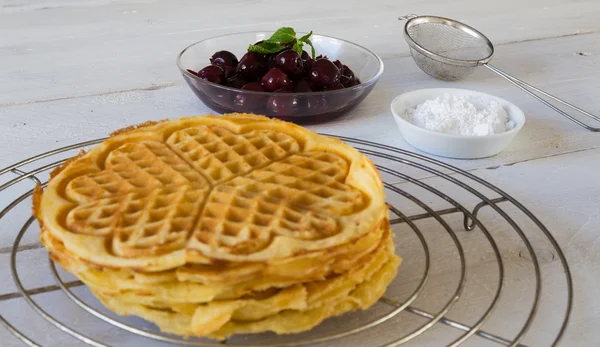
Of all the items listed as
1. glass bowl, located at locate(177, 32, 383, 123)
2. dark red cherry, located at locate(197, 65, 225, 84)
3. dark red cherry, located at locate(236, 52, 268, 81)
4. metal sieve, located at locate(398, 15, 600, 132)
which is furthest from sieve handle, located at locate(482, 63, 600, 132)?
dark red cherry, located at locate(197, 65, 225, 84)

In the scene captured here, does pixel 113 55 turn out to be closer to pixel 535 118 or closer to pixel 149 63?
pixel 149 63

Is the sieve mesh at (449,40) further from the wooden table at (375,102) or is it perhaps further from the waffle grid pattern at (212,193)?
the waffle grid pattern at (212,193)

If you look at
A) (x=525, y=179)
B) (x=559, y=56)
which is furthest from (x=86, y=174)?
(x=559, y=56)

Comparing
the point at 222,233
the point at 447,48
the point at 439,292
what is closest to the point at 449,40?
the point at 447,48

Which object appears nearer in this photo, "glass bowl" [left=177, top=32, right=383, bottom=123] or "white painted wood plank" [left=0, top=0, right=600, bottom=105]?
"glass bowl" [left=177, top=32, right=383, bottom=123]

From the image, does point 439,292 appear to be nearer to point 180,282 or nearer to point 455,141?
point 180,282

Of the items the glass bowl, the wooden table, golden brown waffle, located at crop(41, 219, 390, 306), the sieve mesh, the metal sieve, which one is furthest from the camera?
the sieve mesh

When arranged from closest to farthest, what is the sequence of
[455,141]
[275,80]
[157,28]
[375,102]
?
[455,141]
[275,80]
[375,102]
[157,28]

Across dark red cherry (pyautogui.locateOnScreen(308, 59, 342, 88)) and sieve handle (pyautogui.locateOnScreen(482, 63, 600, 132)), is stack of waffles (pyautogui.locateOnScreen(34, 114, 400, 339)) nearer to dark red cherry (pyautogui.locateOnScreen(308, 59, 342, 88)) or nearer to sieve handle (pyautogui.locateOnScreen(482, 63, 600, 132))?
dark red cherry (pyautogui.locateOnScreen(308, 59, 342, 88))
